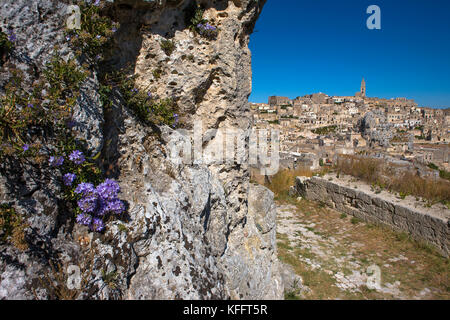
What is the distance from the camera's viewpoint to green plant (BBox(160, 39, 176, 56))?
10.9 ft

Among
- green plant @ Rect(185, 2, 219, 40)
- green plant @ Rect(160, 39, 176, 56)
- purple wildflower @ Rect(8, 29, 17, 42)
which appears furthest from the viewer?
green plant @ Rect(185, 2, 219, 40)

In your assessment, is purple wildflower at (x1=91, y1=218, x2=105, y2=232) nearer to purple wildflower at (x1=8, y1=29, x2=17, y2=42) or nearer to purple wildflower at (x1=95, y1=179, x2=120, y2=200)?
purple wildflower at (x1=95, y1=179, x2=120, y2=200)

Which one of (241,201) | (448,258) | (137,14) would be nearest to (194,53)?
(137,14)

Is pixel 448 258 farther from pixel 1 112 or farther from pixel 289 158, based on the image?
pixel 289 158

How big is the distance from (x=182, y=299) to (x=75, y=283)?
81 centimetres

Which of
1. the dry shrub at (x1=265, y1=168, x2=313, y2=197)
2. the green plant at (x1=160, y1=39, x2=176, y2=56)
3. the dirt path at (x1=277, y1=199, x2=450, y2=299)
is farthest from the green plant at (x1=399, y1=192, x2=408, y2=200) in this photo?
the green plant at (x1=160, y1=39, x2=176, y2=56)

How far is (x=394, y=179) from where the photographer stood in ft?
28.5

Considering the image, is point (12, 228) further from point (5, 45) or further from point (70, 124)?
point (5, 45)

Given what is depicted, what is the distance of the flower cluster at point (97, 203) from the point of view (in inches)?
77.5

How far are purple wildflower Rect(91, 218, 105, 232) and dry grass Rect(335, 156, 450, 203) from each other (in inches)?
332

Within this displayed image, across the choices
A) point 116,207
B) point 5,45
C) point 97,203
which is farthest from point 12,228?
point 5,45

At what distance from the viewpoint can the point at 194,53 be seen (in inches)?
139

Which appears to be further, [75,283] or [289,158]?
[289,158]

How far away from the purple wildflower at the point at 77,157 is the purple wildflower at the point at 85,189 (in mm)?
176
